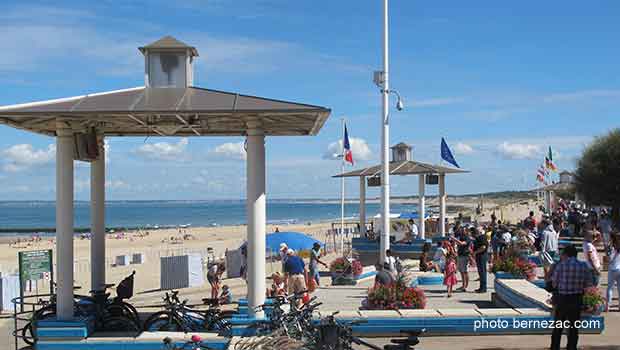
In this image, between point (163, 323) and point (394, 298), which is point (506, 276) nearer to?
point (394, 298)

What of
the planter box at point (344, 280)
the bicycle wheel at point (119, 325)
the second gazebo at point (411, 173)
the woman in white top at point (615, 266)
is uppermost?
the second gazebo at point (411, 173)

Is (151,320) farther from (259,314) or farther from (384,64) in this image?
(384,64)

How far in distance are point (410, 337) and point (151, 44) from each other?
7.14 m

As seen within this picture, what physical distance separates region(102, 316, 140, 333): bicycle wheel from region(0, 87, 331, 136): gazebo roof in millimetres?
3174

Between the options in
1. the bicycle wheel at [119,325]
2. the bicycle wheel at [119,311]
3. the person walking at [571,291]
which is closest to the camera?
the person walking at [571,291]

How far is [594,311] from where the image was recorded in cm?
1174

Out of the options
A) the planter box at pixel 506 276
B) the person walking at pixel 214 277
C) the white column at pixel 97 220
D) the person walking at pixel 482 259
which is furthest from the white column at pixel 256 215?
the planter box at pixel 506 276

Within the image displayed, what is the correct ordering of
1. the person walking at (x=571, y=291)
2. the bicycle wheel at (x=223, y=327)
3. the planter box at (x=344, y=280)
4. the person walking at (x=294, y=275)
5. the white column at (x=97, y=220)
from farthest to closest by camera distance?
the planter box at (x=344, y=280) → the person walking at (x=294, y=275) → the white column at (x=97, y=220) → the bicycle wheel at (x=223, y=327) → the person walking at (x=571, y=291)

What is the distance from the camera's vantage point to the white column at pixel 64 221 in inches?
441

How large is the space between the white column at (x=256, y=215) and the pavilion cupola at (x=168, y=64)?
1834 mm

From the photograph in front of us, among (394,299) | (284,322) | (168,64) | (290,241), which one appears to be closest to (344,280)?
(290,241)

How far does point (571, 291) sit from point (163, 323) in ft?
19.9

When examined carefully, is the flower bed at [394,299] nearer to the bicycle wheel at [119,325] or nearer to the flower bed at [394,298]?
the flower bed at [394,298]

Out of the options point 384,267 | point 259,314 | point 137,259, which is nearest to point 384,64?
point 384,267
